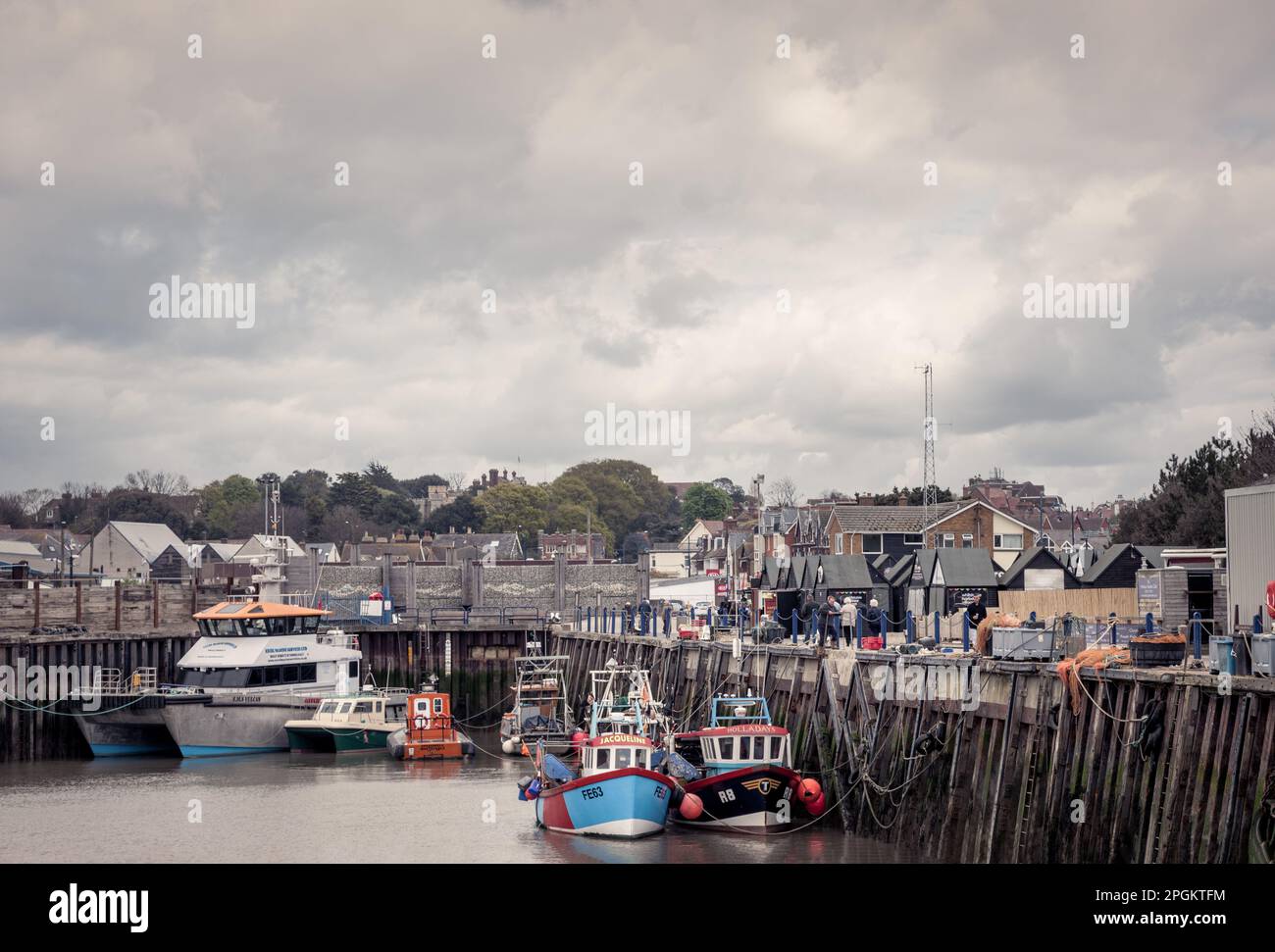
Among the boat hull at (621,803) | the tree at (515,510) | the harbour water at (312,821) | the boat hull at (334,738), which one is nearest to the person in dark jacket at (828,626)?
the harbour water at (312,821)

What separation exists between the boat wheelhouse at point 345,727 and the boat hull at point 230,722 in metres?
0.69

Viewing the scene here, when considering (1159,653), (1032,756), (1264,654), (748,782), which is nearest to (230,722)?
(748,782)

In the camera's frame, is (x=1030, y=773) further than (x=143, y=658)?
No

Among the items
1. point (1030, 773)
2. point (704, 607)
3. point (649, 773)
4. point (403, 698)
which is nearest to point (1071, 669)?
point (1030, 773)

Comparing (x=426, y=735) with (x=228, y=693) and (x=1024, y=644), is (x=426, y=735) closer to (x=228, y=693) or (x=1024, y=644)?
(x=228, y=693)

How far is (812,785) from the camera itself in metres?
36.0

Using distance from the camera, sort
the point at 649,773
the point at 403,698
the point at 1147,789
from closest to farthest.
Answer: the point at 1147,789 → the point at 649,773 → the point at 403,698

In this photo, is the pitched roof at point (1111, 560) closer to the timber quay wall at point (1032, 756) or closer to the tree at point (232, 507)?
the timber quay wall at point (1032, 756)

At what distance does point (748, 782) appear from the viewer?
35625 millimetres

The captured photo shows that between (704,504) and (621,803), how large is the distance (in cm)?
15144

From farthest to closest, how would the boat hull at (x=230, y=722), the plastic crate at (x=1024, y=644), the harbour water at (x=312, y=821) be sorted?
the boat hull at (x=230, y=722), the harbour water at (x=312, y=821), the plastic crate at (x=1024, y=644)

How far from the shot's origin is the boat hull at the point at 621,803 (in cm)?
3503
